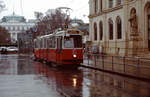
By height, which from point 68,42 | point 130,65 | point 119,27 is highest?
point 119,27

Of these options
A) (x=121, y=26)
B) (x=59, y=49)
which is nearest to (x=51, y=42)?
(x=59, y=49)

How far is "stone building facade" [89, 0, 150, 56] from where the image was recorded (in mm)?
37375

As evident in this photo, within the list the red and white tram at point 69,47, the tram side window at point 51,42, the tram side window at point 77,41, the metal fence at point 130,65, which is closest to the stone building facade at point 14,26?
the tram side window at point 51,42

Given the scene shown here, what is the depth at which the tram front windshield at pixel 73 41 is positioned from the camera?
27.2 meters

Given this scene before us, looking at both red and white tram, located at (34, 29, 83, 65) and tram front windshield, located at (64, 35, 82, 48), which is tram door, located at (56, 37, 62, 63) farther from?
tram front windshield, located at (64, 35, 82, 48)

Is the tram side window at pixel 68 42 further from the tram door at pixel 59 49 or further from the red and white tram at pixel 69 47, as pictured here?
the tram door at pixel 59 49

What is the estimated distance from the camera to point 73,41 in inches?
1075

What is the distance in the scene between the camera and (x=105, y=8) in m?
51.7

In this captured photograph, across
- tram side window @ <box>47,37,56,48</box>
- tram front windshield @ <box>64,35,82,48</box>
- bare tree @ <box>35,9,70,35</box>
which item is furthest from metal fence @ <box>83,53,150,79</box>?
bare tree @ <box>35,9,70,35</box>

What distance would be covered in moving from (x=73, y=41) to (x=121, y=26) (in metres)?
19.6

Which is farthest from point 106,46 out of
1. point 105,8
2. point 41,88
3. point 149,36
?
point 41,88

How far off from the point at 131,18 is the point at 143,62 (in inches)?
782

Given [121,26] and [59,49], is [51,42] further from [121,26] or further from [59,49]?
[121,26]

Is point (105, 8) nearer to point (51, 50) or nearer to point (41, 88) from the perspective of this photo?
point (51, 50)
